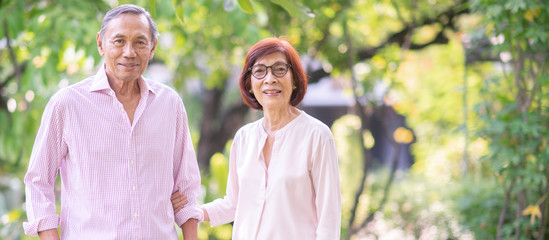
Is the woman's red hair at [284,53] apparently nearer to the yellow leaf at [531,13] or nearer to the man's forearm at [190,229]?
the man's forearm at [190,229]

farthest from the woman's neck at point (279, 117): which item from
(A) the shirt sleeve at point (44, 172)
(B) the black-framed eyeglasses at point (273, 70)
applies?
(A) the shirt sleeve at point (44, 172)

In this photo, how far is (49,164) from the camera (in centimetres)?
191

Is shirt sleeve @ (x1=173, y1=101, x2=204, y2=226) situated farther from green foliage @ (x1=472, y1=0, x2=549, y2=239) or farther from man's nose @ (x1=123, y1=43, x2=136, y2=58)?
A: green foliage @ (x1=472, y1=0, x2=549, y2=239)

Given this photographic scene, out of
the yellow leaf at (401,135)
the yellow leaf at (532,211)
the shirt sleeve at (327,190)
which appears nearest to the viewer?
the shirt sleeve at (327,190)

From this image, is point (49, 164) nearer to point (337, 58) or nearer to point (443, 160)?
point (337, 58)

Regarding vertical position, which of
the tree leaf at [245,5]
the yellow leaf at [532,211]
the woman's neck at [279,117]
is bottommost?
the yellow leaf at [532,211]

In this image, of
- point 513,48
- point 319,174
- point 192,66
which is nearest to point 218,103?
point 192,66

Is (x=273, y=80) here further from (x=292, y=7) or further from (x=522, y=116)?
(x=522, y=116)

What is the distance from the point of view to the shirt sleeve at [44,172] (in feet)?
6.16

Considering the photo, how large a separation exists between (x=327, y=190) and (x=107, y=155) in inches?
27.7

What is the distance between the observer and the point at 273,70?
2.12 m

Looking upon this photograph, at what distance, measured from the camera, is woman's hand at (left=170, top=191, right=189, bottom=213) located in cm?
211

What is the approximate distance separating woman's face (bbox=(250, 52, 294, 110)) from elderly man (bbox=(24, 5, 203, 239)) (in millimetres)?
377

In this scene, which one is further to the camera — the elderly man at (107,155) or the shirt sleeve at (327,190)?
the shirt sleeve at (327,190)
